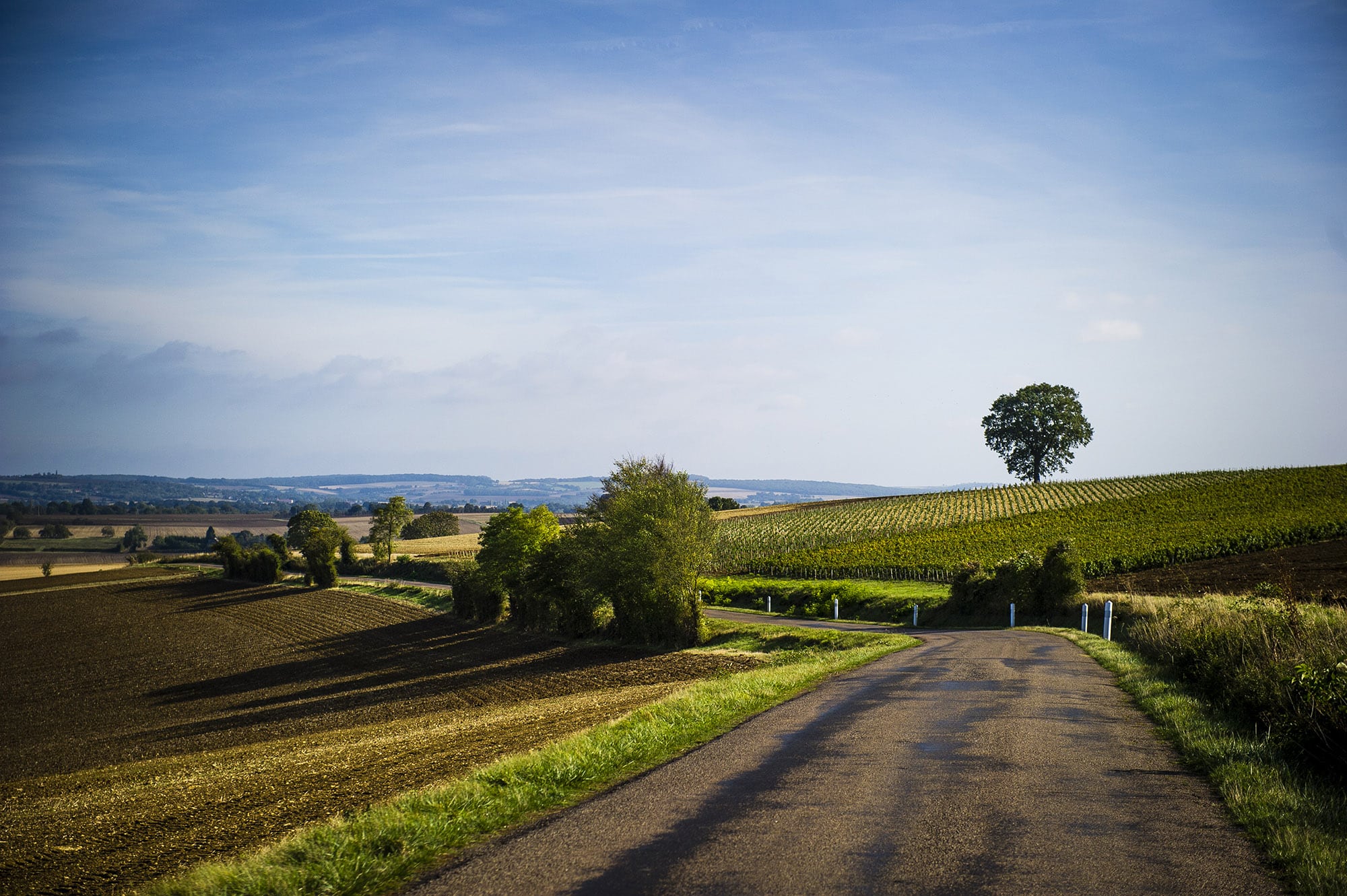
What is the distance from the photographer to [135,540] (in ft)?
487

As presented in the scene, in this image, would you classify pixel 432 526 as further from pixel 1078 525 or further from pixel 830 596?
pixel 1078 525

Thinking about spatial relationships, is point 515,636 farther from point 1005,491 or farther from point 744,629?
point 1005,491

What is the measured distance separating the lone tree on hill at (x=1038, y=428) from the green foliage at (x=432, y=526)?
310 ft

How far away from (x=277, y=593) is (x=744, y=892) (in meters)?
86.1

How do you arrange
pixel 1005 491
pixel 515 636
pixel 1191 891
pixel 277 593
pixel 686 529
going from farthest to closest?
pixel 1005 491 < pixel 277 593 < pixel 515 636 < pixel 686 529 < pixel 1191 891

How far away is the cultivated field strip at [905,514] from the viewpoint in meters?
80.9

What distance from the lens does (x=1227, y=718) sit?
11680 millimetres

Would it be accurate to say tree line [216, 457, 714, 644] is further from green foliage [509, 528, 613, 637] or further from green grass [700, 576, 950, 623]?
green grass [700, 576, 950, 623]

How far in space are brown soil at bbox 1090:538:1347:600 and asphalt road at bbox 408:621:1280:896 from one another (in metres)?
30.0

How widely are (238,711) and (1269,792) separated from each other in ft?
116

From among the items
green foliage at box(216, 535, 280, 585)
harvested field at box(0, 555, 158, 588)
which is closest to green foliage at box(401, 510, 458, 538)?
green foliage at box(216, 535, 280, 585)

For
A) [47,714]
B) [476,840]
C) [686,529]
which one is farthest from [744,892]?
[47,714]

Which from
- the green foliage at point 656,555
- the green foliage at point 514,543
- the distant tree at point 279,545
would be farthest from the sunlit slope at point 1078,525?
the distant tree at point 279,545

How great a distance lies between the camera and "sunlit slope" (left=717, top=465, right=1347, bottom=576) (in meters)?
56.7
